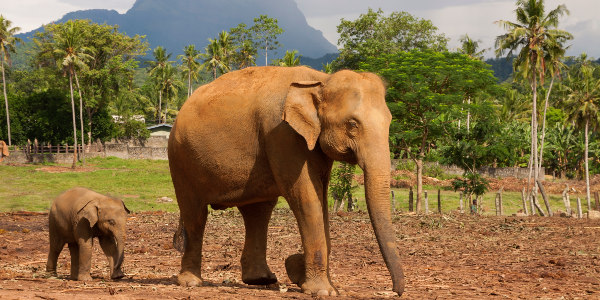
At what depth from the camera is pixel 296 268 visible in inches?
302

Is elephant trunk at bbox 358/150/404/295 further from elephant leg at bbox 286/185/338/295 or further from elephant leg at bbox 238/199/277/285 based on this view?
elephant leg at bbox 238/199/277/285

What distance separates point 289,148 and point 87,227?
14.6 ft

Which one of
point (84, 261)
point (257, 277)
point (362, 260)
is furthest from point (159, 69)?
point (257, 277)

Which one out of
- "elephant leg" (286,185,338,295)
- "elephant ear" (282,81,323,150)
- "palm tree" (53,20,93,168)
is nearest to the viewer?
"elephant ear" (282,81,323,150)

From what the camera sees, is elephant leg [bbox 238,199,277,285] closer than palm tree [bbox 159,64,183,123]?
Yes

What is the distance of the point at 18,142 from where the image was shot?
6078 centimetres

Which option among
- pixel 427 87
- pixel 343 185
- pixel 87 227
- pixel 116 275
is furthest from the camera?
pixel 427 87

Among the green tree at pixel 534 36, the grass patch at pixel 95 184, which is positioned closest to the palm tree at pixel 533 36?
the green tree at pixel 534 36

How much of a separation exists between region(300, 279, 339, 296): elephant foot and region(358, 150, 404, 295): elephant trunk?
3.00 feet

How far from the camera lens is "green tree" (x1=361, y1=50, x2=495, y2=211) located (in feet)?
92.4

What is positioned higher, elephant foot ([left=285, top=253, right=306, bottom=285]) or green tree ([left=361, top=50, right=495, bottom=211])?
green tree ([left=361, top=50, right=495, bottom=211])

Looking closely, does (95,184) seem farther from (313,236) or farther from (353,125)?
(353,125)

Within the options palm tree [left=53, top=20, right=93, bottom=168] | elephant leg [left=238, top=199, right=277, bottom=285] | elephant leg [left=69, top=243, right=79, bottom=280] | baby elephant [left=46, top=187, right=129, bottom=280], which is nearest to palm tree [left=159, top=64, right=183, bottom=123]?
palm tree [left=53, top=20, right=93, bottom=168]

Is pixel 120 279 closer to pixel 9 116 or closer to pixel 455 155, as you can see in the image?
pixel 455 155
